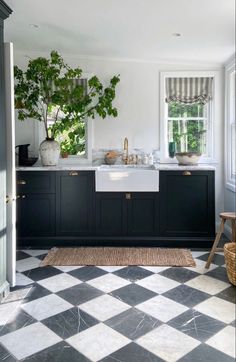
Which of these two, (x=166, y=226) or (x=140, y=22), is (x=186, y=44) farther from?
(x=166, y=226)

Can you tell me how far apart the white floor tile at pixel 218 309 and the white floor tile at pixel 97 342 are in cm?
73

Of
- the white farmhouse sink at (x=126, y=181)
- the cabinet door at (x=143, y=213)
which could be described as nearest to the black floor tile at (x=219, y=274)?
the cabinet door at (x=143, y=213)

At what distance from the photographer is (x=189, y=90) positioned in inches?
201

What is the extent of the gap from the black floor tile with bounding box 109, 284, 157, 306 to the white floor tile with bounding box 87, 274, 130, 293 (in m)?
0.07

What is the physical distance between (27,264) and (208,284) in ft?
6.09

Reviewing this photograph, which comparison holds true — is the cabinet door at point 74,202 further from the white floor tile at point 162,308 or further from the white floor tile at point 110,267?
the white floor tile at point 162,308

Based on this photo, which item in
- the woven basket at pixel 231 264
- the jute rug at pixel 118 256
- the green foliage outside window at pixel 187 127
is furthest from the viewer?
the green foliage outside window at pixel 187 127

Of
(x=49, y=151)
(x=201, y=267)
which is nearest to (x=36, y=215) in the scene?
(x=49, y=151)

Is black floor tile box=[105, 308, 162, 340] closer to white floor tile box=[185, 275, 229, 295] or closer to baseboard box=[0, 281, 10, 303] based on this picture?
white floor tile box=[185, 275, 229, 295]

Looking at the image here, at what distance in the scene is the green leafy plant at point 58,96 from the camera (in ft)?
14.6

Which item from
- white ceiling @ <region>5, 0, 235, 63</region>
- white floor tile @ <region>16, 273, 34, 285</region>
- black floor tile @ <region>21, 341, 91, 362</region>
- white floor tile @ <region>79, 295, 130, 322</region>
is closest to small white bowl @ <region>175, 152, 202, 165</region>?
white ceiling @ <region>5, 0, 235, 63</region>

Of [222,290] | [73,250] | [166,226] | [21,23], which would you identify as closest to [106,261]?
[73,250]

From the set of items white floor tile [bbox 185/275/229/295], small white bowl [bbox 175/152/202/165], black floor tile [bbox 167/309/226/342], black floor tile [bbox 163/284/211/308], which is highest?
small white bowl [bbox 175/152/202/165]

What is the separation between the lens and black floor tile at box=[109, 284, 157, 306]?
2.96 meters
